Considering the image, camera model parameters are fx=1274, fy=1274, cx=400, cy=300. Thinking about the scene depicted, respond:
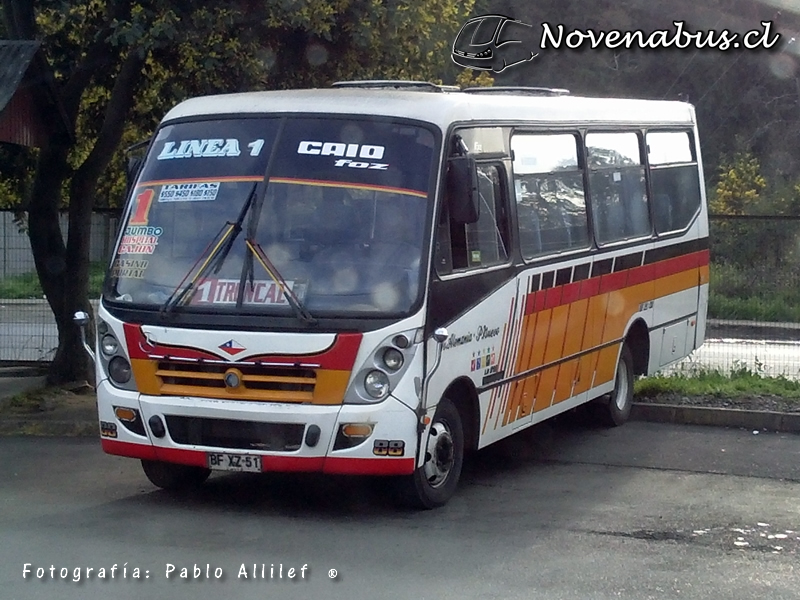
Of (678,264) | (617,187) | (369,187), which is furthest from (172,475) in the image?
(678,264)

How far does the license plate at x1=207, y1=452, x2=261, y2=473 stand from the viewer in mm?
7844

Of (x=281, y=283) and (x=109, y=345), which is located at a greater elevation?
(x=281, y=283)

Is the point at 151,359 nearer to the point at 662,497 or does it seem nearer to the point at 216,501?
the point at 216,501

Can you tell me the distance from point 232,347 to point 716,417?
601 cm

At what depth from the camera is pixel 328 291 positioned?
784 cm

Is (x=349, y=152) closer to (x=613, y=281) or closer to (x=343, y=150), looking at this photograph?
(x=343, y=150)

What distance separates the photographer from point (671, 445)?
11.2 metres

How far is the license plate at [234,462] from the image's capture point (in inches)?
309

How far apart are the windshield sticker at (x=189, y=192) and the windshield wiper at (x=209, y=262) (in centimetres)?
32

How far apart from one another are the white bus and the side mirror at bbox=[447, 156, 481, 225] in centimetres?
1

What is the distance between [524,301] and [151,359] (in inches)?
113

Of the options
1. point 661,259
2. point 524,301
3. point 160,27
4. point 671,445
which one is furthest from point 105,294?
point 661,259

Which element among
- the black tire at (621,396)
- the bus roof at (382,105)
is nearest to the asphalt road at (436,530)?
the black tire at (621,396)

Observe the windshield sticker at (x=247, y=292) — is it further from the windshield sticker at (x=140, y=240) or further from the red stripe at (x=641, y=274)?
the red stripe at (x=641, y=274)
